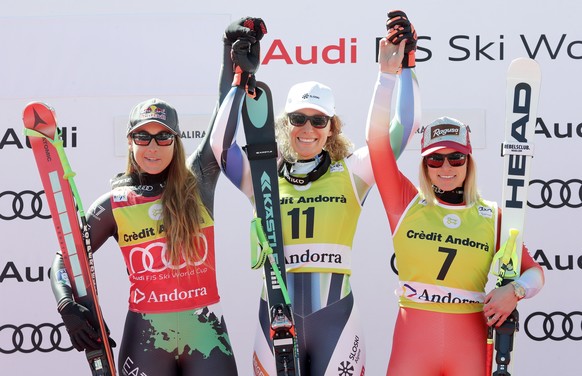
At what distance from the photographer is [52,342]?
4180 millimetres

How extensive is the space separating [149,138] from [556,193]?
2.14 metres

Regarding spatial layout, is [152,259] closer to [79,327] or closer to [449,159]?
[79,327]

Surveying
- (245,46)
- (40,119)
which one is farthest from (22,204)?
(245,46)

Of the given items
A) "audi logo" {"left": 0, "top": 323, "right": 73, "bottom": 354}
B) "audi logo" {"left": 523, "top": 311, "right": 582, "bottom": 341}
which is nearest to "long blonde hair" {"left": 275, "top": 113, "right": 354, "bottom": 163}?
"audi logo" {"left": 523, "top": 311, "right": 582, "bottom": 341}

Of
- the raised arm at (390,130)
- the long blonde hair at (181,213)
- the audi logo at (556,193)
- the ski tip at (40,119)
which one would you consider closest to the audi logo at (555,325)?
the audi logo at (556,193)

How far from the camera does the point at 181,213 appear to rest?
2.88 meters

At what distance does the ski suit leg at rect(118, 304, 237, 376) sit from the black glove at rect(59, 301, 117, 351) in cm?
13

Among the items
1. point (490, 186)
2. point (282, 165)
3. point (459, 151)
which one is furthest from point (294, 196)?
point (490, 186)

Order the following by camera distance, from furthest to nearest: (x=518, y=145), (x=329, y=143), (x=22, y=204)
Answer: (x=22, y=204) → (x=329, y=143) → (x=518, y=145)

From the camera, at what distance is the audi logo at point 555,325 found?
4.06 m

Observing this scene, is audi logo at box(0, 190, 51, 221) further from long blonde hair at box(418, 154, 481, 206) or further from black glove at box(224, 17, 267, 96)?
long blonde hair at box(418, 154, 481, 206)

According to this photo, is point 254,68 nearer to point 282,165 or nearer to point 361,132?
point 282,165

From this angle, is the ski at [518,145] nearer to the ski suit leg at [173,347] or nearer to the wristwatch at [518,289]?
the wristwatch at [518,289]

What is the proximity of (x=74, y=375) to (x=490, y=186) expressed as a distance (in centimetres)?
229
